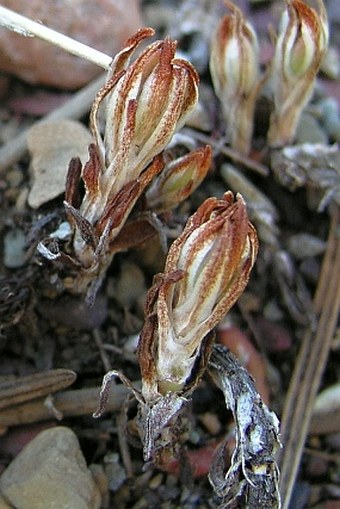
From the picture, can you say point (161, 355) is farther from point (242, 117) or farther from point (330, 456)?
point (242, 117)

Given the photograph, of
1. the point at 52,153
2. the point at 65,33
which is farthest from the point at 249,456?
the point at 65,33

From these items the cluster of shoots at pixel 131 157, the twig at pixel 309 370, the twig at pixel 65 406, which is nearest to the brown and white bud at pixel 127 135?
the cluster of shoots at pixel 131 157

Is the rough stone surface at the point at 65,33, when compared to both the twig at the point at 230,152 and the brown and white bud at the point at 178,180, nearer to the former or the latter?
the twig at the point at 230,152

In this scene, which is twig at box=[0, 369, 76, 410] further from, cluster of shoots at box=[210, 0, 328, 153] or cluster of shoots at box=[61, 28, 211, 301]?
cluster of shoots at box=[210, 0, 328, 153]

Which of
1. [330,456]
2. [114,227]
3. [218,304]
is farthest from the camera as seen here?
[330,456]

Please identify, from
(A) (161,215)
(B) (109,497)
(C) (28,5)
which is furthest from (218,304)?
(C) (28,5)

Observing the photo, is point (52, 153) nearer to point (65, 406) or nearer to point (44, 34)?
point (44, 34)

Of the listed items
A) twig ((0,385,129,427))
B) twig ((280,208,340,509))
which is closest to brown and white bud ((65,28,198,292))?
twig ((0,385,129,427))
